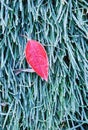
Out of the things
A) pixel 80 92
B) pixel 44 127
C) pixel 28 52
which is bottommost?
pixel 44 127

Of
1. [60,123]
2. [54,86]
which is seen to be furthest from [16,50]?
[60,123]

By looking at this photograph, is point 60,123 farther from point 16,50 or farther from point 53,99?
point 16,50

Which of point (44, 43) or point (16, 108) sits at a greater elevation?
point (44, 43)
